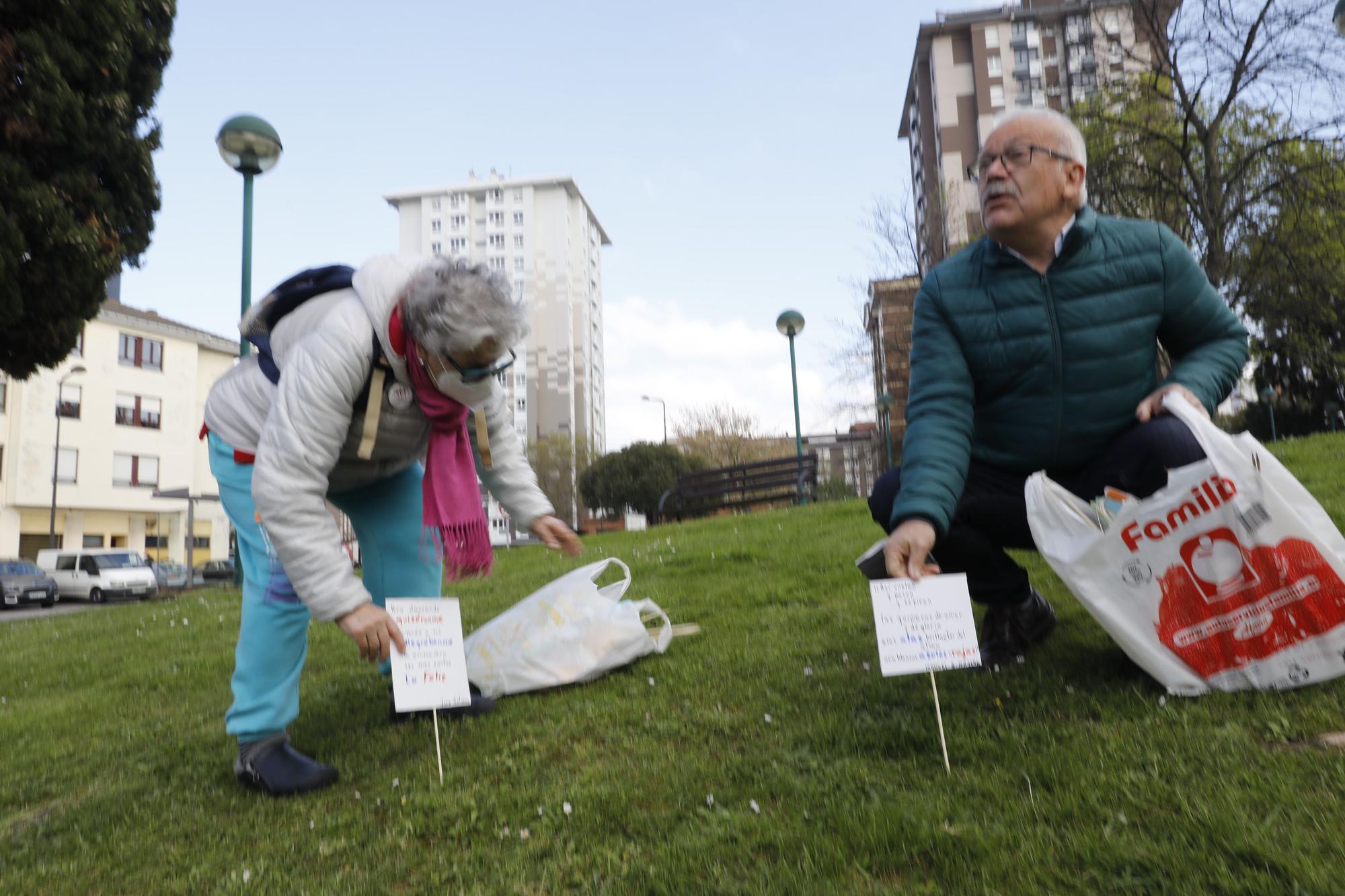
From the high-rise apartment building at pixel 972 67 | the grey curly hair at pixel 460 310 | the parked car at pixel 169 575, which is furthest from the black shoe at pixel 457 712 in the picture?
the high-rise apartment building at pixel 972 67

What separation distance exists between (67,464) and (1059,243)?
43272mm

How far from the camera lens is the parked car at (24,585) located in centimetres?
2398

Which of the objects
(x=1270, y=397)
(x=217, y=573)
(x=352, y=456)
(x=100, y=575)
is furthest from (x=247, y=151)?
(x=1270, y=397)

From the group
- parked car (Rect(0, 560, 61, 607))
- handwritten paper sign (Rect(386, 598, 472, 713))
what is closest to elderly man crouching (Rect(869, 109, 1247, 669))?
handwritten paper sign (Rect(386, 598, 472, 713))

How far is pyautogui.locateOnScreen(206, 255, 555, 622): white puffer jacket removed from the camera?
238cm

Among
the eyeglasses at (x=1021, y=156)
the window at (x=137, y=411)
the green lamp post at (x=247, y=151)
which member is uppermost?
the window at (x=137, y=411)

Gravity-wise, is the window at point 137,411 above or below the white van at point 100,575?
above

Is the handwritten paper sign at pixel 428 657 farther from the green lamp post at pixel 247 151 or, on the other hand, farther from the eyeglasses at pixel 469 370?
the green lamp post at pixel 247 151

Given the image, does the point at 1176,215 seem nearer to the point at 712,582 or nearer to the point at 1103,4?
the point at 1103,4

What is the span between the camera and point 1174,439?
2.50 metres

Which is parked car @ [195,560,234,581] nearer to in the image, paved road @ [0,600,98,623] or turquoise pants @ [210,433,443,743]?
paved road @ [0,600,98,623]

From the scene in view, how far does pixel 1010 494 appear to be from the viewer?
115 inches

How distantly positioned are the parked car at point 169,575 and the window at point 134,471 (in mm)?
8779

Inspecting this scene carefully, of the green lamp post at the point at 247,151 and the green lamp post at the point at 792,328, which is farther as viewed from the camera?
the green lamp post at the point at 792,328
